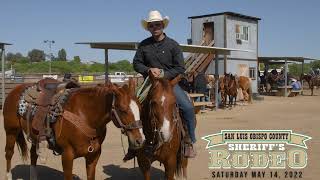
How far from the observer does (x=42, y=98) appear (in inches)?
225

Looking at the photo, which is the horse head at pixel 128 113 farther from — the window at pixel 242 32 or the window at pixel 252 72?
the window at pixel 252 72

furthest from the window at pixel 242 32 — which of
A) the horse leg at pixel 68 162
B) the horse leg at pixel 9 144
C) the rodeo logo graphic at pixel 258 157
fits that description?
the horse leg at pixel 68 162

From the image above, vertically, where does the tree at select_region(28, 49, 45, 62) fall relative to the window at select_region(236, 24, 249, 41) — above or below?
above

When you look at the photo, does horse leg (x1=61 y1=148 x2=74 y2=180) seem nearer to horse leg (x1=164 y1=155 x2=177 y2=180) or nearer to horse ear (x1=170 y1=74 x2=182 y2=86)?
horse leg (x1=164 y1=155 x2=177 y2=180)

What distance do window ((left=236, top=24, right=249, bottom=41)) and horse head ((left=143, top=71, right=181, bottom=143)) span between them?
80.0 feet

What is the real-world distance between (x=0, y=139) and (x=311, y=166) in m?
7.68

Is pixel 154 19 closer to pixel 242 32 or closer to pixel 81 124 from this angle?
pixel 81 124

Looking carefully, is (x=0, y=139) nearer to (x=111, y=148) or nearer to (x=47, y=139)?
(x=111, y=148)

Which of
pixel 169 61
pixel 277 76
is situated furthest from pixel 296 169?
pixel 277 76

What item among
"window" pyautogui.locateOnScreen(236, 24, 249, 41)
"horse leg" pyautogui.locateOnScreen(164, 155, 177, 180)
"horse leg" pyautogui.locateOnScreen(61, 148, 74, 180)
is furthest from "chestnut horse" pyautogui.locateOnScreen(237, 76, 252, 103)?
"horse leg" pyautogui.locateOnScreen(61, 148, 74, 180)

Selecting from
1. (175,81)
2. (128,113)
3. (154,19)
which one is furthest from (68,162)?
(154,19)

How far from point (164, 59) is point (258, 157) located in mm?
3331

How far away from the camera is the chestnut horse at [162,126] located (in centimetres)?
477

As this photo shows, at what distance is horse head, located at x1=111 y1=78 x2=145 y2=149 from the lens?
4602 mm
